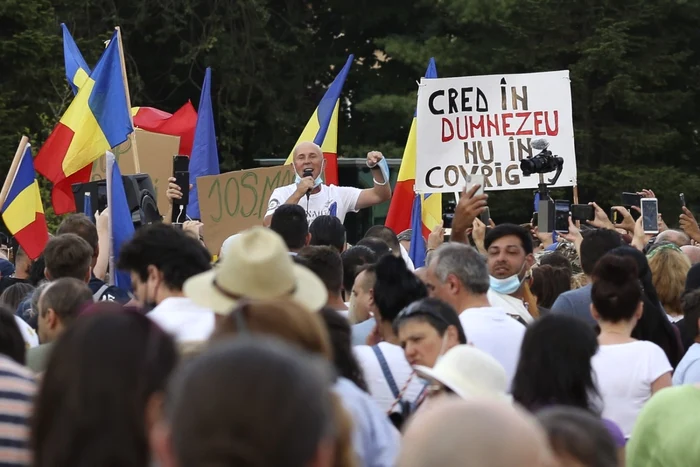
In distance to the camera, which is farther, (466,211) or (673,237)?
(673,237)

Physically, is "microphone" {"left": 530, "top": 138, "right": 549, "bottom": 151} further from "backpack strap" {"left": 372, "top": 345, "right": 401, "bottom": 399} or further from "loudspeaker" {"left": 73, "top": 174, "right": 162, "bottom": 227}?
"backpack strap" {"left": 372, "top": 345, "right": 401, "bottom": 399}

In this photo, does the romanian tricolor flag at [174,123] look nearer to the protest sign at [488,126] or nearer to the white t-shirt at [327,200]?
the protest sign at [488,126]

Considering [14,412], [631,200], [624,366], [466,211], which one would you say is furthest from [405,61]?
[14,412]

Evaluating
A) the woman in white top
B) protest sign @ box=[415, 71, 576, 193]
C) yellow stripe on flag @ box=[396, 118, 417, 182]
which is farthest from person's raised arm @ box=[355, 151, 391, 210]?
the woman in white top

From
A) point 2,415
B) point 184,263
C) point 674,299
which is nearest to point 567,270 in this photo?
point 674,299

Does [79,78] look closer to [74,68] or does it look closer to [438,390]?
[74,68]

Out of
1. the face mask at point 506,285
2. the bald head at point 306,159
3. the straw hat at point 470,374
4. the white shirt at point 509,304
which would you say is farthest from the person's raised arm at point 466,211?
the straw hat at point 470,374

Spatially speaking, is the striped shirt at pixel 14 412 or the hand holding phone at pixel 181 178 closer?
the striped shirt at pixel 14 412

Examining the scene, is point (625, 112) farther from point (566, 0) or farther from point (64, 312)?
point (64, 312)

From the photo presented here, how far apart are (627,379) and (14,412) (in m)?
2.39

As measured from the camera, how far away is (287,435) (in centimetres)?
207

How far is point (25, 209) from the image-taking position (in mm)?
10844

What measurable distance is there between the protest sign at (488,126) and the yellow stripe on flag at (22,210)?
3108 millimetres

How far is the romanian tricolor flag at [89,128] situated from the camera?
36.8ft
